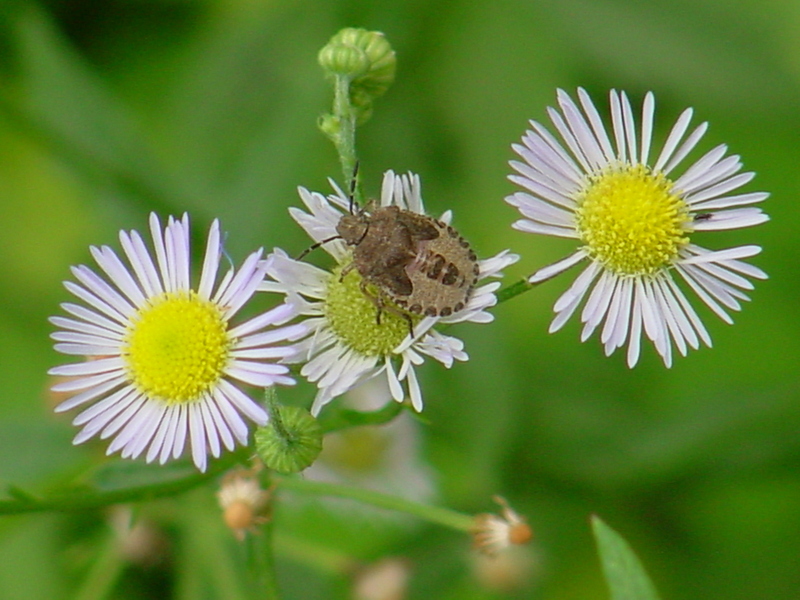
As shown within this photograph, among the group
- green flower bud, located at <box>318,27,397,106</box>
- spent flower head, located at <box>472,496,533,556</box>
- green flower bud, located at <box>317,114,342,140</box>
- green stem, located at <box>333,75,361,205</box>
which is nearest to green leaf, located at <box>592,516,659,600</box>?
spent flower head, located at <box>472,496,533,556</box>

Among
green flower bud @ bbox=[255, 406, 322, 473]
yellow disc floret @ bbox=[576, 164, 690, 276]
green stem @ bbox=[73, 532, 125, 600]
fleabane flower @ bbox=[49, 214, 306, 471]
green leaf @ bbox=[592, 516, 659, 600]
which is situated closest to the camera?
green flower bud @ bbox=[255, 406, 322, 473]

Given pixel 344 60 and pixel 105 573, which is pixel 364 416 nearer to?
pixel 344 60

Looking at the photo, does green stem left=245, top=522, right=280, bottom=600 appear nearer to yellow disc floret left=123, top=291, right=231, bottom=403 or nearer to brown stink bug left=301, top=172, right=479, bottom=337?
yellow disc floret left=123, top=291, right=231, bottom=403

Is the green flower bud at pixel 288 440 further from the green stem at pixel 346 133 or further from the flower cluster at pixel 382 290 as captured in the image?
the green stem at pixel 346 133

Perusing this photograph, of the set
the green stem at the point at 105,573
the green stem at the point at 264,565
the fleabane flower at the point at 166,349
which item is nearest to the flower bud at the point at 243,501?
the green stem at the point at 264,565

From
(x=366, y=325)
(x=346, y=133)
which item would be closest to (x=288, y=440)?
(x=366, y=325)

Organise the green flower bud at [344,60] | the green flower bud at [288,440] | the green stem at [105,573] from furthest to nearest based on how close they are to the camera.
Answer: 1. the green stem at [105,573]
2. the green flower bud at [344,60]
3. the green flower bud at [288,440]

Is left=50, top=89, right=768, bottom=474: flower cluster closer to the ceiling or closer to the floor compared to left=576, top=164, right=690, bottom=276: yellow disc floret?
closer to the floor

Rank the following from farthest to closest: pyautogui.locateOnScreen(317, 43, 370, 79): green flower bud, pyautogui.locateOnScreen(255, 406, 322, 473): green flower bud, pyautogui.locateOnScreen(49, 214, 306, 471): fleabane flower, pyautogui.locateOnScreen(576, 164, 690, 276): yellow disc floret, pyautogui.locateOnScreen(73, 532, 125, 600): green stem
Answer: pyautogui.locateOnScreen(73, 532, 125, 600): green stem, pyautogui.locateOnScreen(576, 164, 690, 276): yellow disc floret, pyautogui.locateOnScreen(317, 43, 370, 79): green flower bud, pyautogui.locateOnScreen(49, 214, 306, 471): fleabane flower, pyautogui.locateOnScreen(255, 406, 322, 473): green flower bud
